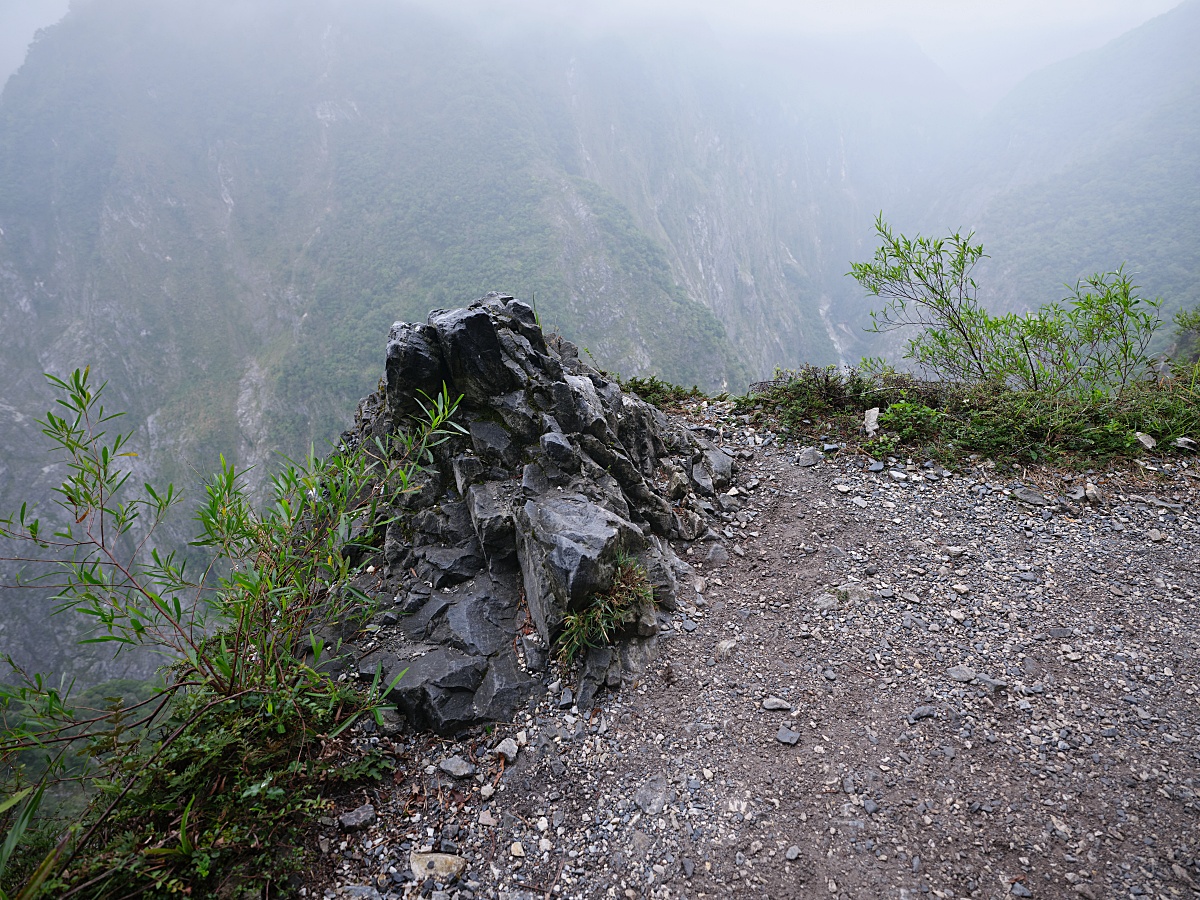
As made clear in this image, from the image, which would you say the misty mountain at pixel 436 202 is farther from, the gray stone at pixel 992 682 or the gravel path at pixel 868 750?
the gray stone at pixel 992 682

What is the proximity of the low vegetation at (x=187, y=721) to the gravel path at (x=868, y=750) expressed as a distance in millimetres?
448

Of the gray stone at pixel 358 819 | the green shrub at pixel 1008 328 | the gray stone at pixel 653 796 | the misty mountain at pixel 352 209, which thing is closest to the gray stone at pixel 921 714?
the gray stone at pixel 653 796

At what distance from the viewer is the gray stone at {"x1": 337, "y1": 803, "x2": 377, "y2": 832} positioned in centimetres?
337

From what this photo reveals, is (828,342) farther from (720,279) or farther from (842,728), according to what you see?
(842,728)

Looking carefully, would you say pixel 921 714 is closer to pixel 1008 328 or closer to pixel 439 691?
pixel 439 691

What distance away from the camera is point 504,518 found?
5.14 meters

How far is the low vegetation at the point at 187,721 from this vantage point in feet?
9.17

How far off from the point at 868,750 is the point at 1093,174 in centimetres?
15290

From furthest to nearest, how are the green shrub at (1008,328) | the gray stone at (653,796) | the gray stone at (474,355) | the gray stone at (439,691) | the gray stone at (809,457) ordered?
1. the gray stone at (809,457)
2. the green shrub at (1008,328)
3. the gray stone at (474,355)
4. the gray stone at (439,691)
5. the gray stone at (653,796)

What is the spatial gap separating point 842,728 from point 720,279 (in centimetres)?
15126

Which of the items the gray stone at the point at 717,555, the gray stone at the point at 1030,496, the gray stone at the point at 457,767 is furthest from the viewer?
the gray stone at the point at 1030,496

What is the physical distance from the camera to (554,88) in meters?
152

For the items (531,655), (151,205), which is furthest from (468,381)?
(151,205)

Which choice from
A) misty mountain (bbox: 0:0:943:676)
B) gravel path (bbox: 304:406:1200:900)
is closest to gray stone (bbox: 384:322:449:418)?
gravel path (bbox: 304:406:1200:900)
